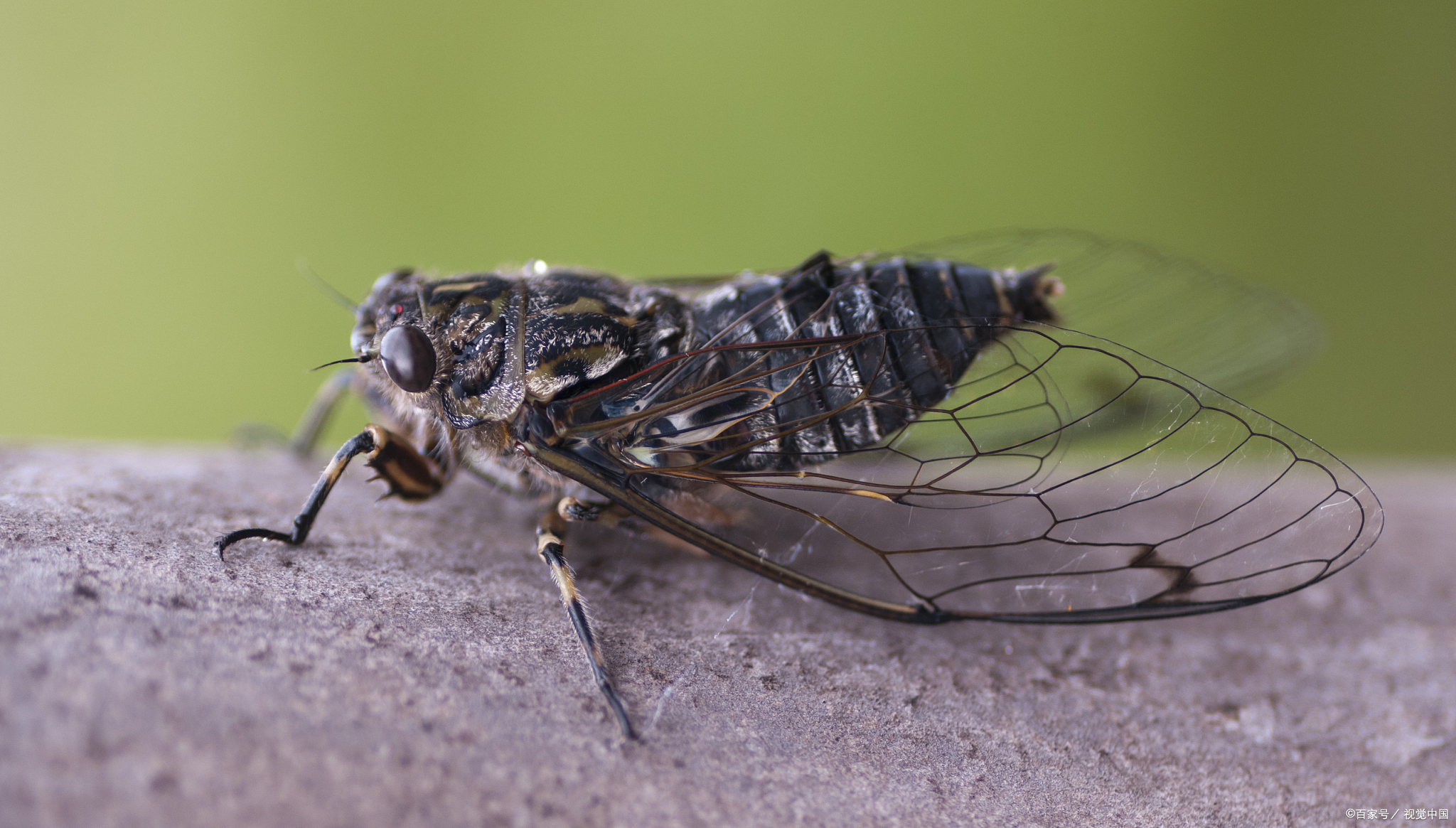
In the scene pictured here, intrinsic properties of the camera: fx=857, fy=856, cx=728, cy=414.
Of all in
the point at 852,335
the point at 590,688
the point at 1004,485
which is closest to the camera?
the point at 590,688

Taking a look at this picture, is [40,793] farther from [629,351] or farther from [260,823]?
[629,351]

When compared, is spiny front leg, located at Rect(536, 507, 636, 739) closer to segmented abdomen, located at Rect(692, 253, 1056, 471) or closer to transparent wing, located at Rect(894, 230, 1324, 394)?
segmented abdomen, located at Rect(692, 253, 1056, 471)

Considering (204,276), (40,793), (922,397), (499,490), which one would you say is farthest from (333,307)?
(40,793)

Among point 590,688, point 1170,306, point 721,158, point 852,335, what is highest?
point 721,158

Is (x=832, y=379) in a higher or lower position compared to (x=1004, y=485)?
higher

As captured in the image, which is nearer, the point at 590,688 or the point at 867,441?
the point at 590,688

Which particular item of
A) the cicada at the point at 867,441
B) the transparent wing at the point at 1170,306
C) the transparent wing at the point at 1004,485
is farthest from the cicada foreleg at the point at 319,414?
the transparent wing at the point at 1170,306

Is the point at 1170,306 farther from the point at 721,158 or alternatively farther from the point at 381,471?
the point at 381,471

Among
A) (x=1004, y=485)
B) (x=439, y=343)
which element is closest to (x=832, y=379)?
(x=1004, y=485)
